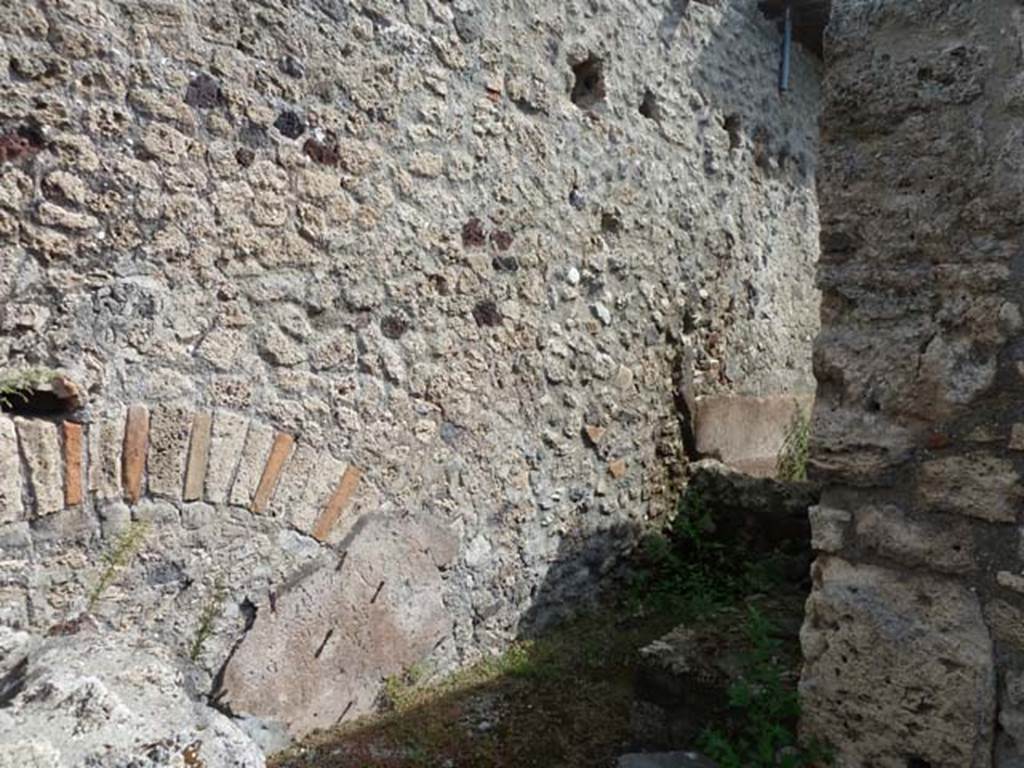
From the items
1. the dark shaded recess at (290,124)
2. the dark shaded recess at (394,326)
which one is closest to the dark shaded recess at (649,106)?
the dark shaded recess at (394,326)

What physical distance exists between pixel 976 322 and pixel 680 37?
3.16 metres

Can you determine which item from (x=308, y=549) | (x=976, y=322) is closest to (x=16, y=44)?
(x=308, y=549)

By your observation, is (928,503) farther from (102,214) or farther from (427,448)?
(102,214)

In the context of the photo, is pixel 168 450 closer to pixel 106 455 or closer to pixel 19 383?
pixel 106 455

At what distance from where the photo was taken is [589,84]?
12.9 feet

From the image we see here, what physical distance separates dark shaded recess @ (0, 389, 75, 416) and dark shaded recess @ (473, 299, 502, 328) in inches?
60.7

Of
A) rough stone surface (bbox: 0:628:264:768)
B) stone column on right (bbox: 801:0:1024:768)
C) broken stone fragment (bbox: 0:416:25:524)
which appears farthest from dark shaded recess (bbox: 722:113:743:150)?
rough stone surface (bbox: 0:628:264:768)

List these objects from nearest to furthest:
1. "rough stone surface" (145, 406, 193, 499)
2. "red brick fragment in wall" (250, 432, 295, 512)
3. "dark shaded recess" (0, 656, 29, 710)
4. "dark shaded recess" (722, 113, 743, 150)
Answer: "dark shaded recess" (0, 656, 29, 710), "rough stone surface" (145, 406, 193, 499), "red brick fragment in wall" (250, 432, 295, 512), "dark shaded recess" (722, 113, 743, 150)

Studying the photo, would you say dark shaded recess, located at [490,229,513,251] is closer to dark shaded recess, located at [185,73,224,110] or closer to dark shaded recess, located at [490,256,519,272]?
dark shaded recess, located at [490,256,519,272]

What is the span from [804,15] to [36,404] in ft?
16.9

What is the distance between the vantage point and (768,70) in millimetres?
5410

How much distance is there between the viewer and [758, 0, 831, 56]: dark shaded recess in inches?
208

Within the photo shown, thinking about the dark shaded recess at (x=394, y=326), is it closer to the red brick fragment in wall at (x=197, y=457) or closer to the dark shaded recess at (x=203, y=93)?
the red brick fragment in wall at (x=197, y=457)

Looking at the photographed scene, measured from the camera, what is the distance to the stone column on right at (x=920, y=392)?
180cm
